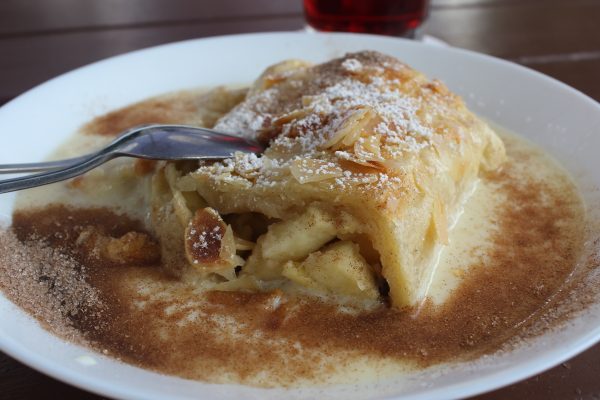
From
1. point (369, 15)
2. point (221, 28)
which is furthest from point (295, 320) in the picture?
point (221, 28)

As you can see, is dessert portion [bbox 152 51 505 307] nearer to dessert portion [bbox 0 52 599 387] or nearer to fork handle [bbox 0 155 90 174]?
dessert portion [bbox 0 52 599 387]

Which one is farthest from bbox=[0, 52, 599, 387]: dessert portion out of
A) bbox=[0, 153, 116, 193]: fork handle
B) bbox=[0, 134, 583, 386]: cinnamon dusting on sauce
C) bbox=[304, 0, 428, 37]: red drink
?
bbox=[304, 0, 428, 37]: red drink

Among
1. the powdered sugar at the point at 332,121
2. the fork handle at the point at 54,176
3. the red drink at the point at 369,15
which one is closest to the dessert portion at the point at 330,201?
the powdered sugar at the point at 332,121

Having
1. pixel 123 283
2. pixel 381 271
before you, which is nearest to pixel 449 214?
pixel 381 271

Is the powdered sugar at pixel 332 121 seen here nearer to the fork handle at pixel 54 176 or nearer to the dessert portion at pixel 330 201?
the dessert portion at pixel 330 201

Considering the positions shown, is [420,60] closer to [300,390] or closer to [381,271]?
[381,271]

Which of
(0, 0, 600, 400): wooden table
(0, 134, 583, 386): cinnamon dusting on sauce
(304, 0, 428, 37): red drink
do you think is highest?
(0, 134, 583, 386): cinnamon dusting on sauce
